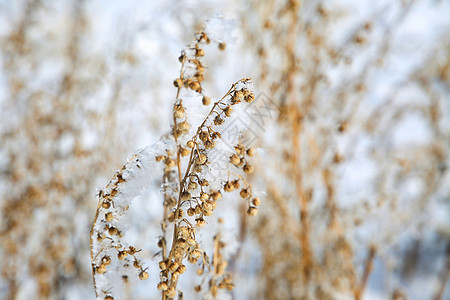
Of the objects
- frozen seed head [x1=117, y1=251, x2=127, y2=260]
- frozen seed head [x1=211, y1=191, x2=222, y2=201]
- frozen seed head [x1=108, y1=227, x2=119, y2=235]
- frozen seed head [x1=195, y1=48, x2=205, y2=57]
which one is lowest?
frozen seed head [x1=117, y1=251, x2=127, y2=260]

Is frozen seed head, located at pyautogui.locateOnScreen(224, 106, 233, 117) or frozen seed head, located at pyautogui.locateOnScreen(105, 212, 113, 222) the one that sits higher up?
frozen seed head, located at pyautogui.locateOnScreen(224, 106, 233, 117)

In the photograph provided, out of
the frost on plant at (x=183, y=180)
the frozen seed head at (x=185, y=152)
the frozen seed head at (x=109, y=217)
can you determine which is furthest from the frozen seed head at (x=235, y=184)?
the frozen seed head at (x=109, y=217)

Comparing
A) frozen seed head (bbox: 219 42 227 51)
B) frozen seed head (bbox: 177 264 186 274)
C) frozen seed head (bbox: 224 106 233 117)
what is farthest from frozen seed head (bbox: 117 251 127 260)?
frozen seed head (bbox: 219 42 227 51)

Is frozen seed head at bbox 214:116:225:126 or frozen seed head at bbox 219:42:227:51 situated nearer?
frozen seed head at bbox 214:116:225:126

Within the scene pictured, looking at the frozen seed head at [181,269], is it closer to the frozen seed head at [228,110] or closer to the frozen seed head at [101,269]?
the frozen seed head at [101,269]

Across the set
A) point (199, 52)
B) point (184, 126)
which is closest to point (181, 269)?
point (184, 126)

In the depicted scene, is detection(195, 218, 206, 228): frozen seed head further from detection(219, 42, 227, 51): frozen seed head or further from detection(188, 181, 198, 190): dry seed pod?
detection(219, 42, 227, 51): frozen seed head

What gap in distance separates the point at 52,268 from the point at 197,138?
1.96m

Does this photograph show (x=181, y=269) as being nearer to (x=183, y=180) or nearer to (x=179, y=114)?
(x=183, y=180)

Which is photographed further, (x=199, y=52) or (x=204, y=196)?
(x=199, y=52)

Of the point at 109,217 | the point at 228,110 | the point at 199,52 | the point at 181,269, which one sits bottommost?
the point at 181,269

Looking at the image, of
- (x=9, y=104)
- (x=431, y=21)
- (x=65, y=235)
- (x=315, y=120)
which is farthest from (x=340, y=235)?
(x=431, y=21)

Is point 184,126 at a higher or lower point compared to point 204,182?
higher

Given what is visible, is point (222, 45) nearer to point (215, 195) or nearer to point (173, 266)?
point (215, 195)
